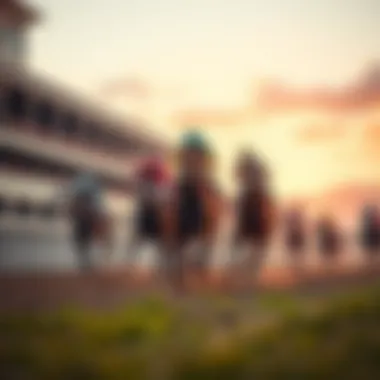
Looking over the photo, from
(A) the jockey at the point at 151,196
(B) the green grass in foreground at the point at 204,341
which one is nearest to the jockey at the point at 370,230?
(B) the green grass in foreground at the point at 204,341

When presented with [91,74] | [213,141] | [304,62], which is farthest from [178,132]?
[304,62]

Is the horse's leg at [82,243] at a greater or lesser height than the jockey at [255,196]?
lesser

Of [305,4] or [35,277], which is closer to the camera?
[35,277]

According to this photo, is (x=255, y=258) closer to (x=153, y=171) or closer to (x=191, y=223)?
(x=191, y=223)

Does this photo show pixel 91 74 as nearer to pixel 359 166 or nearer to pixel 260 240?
pixel 260 240

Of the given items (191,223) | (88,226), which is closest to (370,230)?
(191,223)

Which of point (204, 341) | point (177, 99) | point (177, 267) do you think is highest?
point (177, 99)

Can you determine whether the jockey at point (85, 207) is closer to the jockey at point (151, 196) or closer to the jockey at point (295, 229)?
the jockey at point (151, 196)
